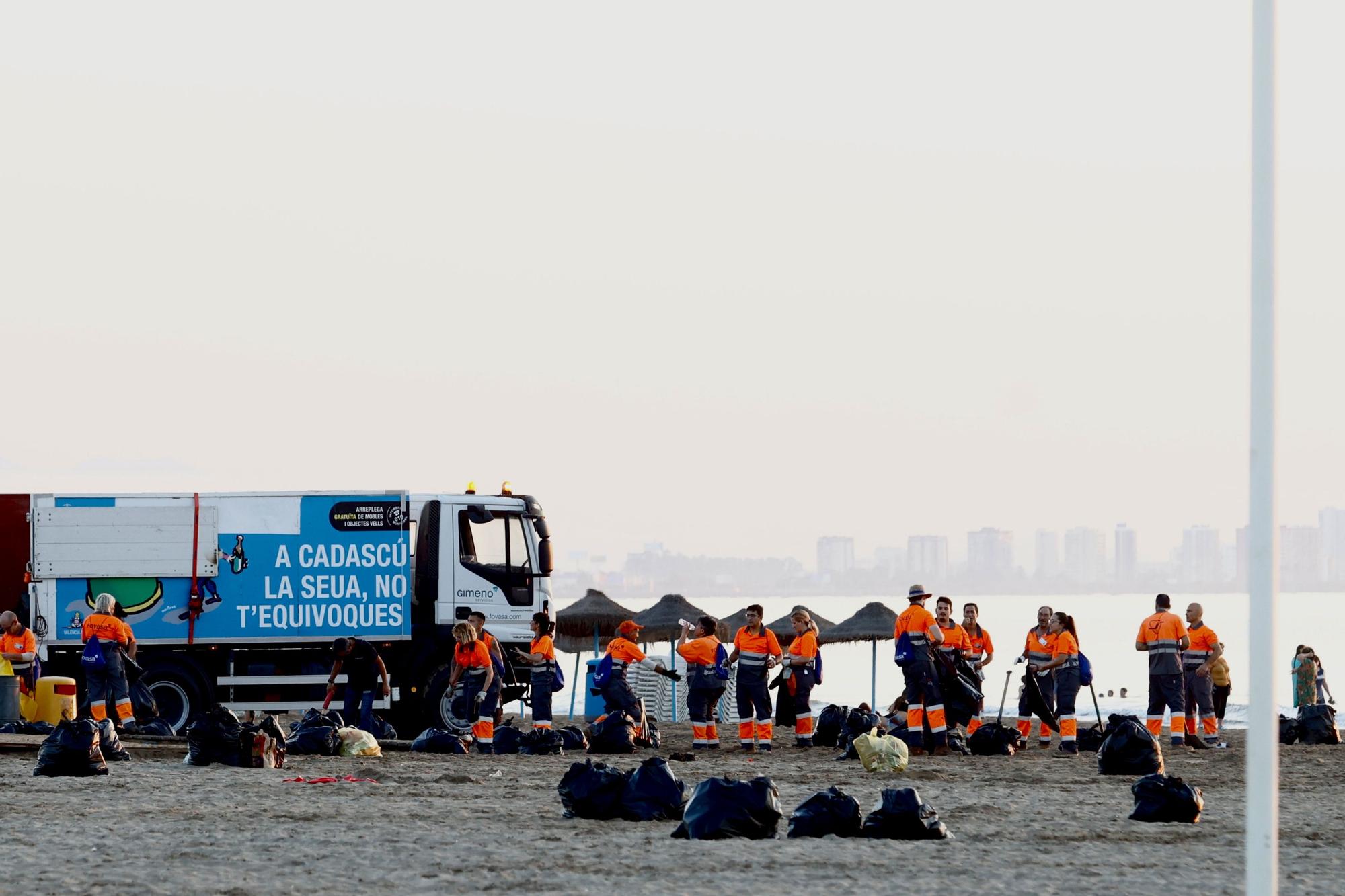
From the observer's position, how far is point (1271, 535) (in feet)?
19.0

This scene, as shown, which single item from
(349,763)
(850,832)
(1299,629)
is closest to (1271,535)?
(850,832)

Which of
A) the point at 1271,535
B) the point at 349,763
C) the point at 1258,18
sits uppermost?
the point at 1258,18

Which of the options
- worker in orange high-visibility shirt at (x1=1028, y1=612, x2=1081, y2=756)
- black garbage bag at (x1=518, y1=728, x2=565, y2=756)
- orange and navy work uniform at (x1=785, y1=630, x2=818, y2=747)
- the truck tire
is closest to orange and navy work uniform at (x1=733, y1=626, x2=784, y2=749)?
orange and navy work uniform at (x1=785, y1=630, x2=818, y2=747)

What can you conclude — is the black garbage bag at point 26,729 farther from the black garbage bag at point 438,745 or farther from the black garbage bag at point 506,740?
the black garbage bag at point 506,740

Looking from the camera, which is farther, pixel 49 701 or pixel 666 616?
pixel 666 616

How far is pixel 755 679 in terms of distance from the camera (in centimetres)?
1920

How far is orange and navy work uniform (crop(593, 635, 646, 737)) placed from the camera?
1944 centimetres

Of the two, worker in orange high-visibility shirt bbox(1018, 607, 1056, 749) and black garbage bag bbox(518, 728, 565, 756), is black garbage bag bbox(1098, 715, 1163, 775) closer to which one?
worker in orange high-visibility shirt bbox(1018, 607, 1056, 749)

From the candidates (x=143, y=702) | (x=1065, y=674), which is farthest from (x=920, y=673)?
(x=143, y=702)

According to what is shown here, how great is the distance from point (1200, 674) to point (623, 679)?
6500 millimetres

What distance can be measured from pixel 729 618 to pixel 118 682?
16.5 meters

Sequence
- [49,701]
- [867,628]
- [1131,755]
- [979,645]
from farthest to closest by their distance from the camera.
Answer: [867,628] < [49,701] < [979,645] < [1131,755]

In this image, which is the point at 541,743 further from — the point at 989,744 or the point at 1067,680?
the point at 1067,680

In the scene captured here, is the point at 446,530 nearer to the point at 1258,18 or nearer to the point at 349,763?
the point at 349,763
